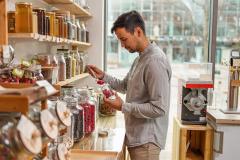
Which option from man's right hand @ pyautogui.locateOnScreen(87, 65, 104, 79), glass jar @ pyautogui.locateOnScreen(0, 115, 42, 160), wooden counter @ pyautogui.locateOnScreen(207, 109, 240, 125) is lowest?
wooden counter @ pyautogui.locateOnScreen(207, 109, 240, 125)

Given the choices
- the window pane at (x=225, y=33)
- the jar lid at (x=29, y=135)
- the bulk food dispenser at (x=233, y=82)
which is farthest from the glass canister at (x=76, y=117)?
the window pane at (x=225, y=33)

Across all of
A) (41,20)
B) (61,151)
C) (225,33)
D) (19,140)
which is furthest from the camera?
(225,33)

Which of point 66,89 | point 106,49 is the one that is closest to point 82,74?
point 66,89

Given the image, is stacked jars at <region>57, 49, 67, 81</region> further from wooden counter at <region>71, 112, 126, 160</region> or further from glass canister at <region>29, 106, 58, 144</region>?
glass canister at <region>29, 106, 58, 144</region>

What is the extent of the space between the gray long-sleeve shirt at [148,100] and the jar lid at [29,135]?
1.08 metres

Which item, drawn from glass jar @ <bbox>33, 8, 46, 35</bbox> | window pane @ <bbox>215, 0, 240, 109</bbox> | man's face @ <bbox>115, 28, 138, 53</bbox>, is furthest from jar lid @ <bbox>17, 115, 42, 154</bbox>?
window pane @ <bbox>215, 0, 240, 109</bbox>

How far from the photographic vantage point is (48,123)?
0.89 m

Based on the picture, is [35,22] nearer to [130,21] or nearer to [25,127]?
[130,21]

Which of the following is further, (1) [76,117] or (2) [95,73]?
(2) [95,73]

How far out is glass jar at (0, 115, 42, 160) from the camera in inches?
29.9

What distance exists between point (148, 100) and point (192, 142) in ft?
4.18

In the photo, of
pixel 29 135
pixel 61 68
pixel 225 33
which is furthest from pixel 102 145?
pixel 225 33

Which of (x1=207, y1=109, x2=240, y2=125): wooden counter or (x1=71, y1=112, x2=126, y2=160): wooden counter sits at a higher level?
(x1=207, y1=109, x2=240, y2=125): wooden counter

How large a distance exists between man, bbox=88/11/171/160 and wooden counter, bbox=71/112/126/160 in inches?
5.4
